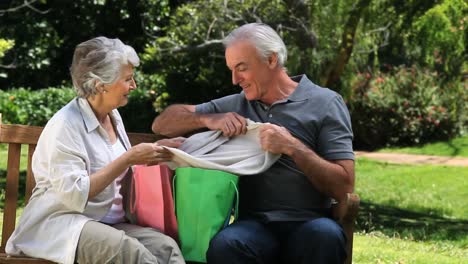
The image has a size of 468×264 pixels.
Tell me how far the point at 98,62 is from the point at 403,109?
1211 cm

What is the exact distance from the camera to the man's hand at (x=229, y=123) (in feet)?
12.2

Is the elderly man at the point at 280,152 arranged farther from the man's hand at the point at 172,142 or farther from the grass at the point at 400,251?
the grass at the point at 400,251

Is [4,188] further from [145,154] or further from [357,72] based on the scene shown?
[145,154]

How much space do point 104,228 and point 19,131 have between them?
733 mm

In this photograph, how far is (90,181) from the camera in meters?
3.34

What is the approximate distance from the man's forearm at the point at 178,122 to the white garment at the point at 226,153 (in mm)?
125

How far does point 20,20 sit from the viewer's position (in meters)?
16.4

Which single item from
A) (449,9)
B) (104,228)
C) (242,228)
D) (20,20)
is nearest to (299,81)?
(242,228)

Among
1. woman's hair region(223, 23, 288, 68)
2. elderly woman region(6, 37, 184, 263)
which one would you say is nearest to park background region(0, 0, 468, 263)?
woman's hair region(223, 23, 288, 68)

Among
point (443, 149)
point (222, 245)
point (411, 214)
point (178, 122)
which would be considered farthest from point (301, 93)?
point (443, 149)

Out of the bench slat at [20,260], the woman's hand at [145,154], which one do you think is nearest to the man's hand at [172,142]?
the woman's hand at [145,154]

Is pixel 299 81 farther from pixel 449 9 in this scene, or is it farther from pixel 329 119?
pixel 449 9

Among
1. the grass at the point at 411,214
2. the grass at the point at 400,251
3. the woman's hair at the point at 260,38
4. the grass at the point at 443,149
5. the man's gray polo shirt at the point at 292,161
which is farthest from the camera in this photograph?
the grass at the point at 443,149

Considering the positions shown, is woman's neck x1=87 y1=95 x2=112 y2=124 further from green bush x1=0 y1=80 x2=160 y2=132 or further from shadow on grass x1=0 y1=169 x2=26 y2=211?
green bush x1=0 y1=80 x2=160 y2=132
